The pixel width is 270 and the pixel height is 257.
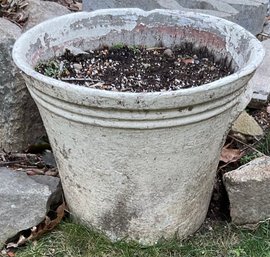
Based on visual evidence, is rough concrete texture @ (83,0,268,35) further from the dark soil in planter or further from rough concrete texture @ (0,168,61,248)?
rough concrete texture @ (0,168,61,248)

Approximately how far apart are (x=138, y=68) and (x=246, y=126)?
2.34ft

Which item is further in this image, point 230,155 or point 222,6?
point 222,6

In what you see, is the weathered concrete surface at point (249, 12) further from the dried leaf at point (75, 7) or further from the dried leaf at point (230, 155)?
the dried leaf at point (75, 7)

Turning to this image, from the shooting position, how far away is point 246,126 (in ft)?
9.42

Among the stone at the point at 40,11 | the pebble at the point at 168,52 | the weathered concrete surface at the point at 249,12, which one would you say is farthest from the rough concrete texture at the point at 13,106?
the weathered concrete surface at the point at 249,12

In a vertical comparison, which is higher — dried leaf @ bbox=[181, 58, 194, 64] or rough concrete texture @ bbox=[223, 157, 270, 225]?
dried leaf @ bbox=[181, 58, 194, 64]

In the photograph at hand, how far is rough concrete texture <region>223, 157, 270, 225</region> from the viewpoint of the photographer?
7.86 feet

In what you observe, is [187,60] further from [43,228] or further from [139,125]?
[43,228]

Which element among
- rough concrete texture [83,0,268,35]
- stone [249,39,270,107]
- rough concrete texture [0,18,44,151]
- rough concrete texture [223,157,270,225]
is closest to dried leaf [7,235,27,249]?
rough concrete texture [0,18,44,151]

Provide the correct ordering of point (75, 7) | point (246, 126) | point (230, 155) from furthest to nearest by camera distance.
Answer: point (75, 7), point (246, 126), point (230, 155)

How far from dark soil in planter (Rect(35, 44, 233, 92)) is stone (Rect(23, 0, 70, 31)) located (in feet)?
2.12

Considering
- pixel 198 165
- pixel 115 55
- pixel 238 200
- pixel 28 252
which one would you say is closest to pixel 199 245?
pixel 238 200

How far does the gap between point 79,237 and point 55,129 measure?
48cm

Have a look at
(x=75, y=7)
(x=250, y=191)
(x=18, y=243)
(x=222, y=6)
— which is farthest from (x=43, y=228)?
(x=75, y=7)
